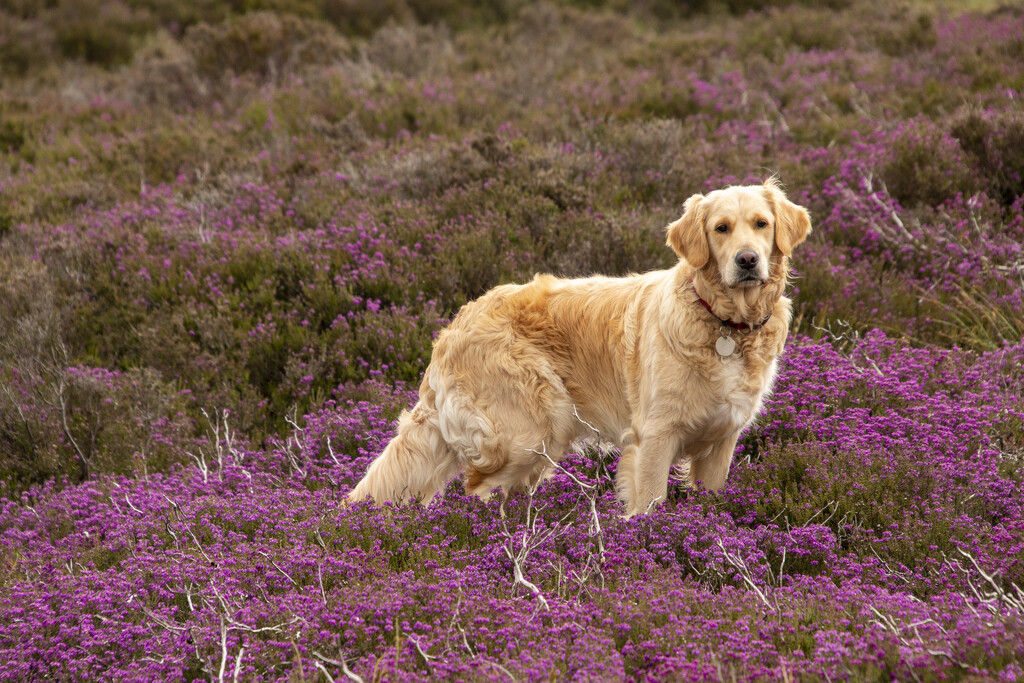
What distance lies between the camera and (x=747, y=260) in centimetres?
348

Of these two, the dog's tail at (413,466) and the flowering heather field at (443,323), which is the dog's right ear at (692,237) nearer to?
the flowering heather field at (443,323)

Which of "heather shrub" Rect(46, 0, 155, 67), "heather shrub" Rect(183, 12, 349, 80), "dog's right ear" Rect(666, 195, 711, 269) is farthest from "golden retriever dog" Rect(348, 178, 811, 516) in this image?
"heather shrub" Rect(46, 0, 155, 67)

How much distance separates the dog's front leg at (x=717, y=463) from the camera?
381 cm

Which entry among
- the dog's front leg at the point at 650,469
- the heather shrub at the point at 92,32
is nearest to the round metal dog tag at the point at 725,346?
the dog's front leg at the point at 650,469

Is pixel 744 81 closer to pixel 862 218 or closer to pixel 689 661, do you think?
pixel 862 218

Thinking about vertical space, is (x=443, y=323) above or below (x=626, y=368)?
below

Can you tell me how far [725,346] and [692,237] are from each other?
0.49 meters

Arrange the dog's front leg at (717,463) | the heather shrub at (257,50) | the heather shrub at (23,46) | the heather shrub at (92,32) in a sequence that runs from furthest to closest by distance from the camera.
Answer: the heather shrub at (92,32) < the heather shrub at (23,46) < the heather shrub at (257,50) < the dog's front leg at (717,463)

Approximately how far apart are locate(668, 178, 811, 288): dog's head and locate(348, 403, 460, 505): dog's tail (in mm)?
1428

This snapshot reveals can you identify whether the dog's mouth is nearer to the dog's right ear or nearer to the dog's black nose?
the dog's black nose

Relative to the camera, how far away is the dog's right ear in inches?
143

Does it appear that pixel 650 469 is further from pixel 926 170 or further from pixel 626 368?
pixel 926 170

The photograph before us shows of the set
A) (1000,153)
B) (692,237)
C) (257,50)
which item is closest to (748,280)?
(692,237)

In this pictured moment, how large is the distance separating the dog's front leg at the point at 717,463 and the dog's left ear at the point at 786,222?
86 cm
